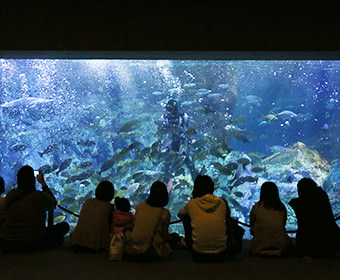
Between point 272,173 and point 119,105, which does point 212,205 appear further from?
point 119,105

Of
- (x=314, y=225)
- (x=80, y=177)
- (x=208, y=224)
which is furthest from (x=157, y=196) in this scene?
(x=80, y=177)

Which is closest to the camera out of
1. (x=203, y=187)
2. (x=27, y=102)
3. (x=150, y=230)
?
(x=150, y=230)

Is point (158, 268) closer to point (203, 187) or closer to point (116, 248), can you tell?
point (116, 248)

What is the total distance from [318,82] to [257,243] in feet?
65.1

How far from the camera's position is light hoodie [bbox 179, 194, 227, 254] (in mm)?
3686

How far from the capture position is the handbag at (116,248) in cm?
375

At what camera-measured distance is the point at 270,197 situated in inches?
158

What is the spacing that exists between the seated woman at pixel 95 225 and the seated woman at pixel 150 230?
1.36 feet

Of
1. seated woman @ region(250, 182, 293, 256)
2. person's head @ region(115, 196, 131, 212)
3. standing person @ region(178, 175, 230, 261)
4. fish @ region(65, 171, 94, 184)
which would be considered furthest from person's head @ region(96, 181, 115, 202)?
fish @ region(65, 171, 94, 184)

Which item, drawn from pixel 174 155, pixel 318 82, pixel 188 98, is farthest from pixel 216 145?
pixel 318 82

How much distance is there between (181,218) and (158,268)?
666 millimetres

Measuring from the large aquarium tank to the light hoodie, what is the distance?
18.9ft

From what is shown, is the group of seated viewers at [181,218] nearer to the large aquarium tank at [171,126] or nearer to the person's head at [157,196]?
the person's head at [157,196]
